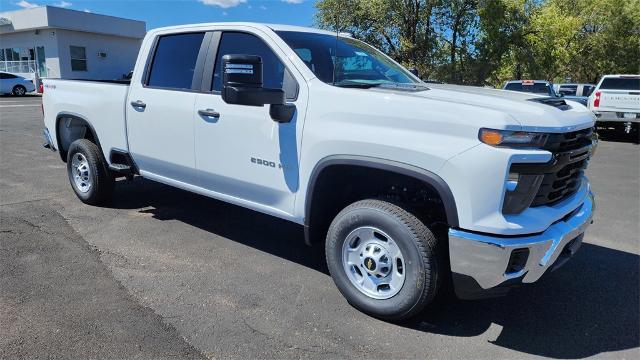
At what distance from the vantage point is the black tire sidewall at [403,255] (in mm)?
3174

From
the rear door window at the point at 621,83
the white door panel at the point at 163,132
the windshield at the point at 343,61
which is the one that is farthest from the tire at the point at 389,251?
the rear door window at the point at 621,83

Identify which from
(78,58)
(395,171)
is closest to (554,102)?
(395,171)

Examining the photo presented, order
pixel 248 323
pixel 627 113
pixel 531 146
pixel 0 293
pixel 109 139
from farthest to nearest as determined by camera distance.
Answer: pixel 627 113 → pixel 109 139 → pixel 0 293 → pixel 248 323 → pixel 531 146

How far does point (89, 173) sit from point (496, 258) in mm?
4647

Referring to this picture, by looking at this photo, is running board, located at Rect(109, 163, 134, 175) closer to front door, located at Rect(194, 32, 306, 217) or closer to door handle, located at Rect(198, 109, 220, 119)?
front door, located at Rect(194, 32, 306, 217)

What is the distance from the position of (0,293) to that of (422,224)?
3083mm

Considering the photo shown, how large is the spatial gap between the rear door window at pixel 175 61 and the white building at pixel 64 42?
32.2 m

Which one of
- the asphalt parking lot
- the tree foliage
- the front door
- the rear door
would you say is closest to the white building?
the tree foliage

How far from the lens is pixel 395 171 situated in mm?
3148

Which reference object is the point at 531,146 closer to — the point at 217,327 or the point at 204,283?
the point at 217,327

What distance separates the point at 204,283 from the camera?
158 inches

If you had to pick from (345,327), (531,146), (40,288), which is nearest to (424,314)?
(345,327)

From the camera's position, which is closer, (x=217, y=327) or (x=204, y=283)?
(x=217, y=327)

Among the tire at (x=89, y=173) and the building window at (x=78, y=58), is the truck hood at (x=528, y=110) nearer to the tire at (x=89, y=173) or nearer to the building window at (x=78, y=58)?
the tire at (x=89, y=173)
